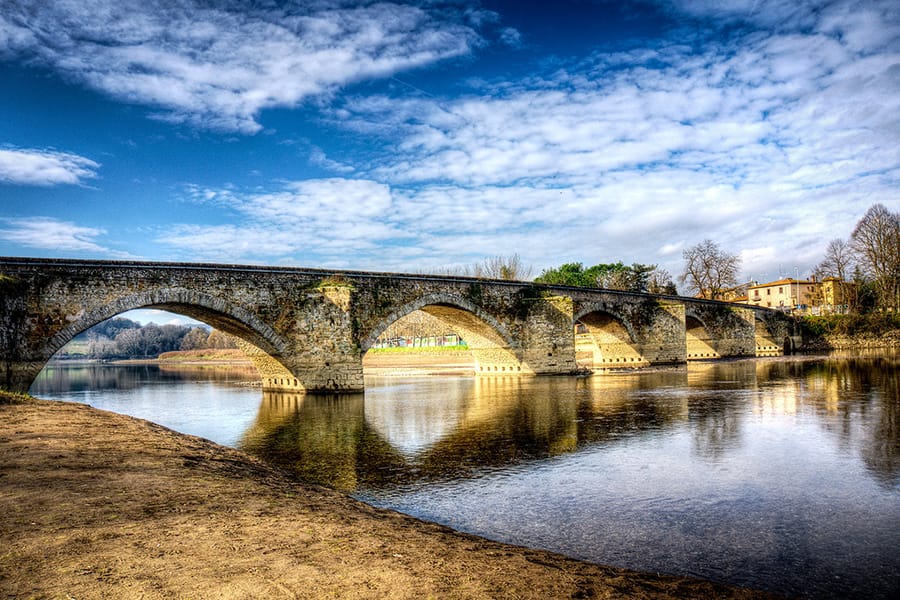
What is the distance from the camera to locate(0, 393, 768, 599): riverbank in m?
4.23

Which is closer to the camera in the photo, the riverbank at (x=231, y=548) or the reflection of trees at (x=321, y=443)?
the riverbank at (x=231, y=548)

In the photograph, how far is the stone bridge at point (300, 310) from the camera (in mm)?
19656

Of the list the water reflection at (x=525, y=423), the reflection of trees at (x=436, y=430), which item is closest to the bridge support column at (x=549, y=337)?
the water reflection at (x=525, y=423)

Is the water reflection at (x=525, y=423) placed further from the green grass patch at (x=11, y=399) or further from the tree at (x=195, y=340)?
the tree at (x=195, y=340)

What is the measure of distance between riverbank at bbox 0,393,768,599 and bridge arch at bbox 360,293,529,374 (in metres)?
21.3

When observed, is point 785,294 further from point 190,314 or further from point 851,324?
point 190,314

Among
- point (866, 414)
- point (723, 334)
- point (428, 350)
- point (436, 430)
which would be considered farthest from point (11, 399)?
point (428, 350)

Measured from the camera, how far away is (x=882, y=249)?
57062 mm

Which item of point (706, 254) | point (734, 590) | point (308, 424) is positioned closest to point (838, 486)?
point (734, 590)

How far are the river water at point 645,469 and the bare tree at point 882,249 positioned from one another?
1724 inches

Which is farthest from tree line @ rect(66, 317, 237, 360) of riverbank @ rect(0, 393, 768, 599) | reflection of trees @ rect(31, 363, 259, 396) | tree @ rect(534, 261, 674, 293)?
riverbank @ rect(0, 393, 768, 599)

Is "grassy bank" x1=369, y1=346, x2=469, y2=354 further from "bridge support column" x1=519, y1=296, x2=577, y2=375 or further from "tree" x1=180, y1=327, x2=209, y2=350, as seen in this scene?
"tree" x1=180, y1=327, x2=209, y2=350

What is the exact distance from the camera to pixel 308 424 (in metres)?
17.5

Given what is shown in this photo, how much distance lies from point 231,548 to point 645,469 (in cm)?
757
